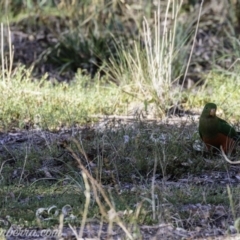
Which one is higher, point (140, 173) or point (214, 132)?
point (214, 132)

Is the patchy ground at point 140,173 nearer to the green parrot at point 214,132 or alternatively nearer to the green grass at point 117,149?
the green grass at point 117,149

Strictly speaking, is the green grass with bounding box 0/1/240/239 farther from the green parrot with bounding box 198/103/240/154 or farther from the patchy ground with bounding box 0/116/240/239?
the green parrot with bounding box 198/103/240/154

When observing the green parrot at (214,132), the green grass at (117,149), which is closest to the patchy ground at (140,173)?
the green grass at (117,149)

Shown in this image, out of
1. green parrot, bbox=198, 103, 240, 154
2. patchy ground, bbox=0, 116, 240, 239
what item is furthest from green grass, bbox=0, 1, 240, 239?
green parrot, bbox=198, 103, 240, 154

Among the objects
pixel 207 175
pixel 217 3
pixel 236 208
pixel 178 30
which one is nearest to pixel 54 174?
pixel 207 175

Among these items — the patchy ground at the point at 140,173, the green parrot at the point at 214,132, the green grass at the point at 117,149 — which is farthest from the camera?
the green parrot at the point at 214,132

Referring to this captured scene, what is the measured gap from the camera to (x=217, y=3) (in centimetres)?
1145

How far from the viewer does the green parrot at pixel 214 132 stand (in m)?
5.71

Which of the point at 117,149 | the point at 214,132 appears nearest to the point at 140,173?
the point at 117,149

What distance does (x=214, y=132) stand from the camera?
18.7ft

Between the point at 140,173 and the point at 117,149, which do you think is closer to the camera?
the point at 140,173

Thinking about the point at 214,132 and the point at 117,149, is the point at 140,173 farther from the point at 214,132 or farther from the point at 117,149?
the point at 214,132

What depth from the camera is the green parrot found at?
571cm

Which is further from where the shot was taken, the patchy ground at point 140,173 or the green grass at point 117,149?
the green grass at point 117,149
